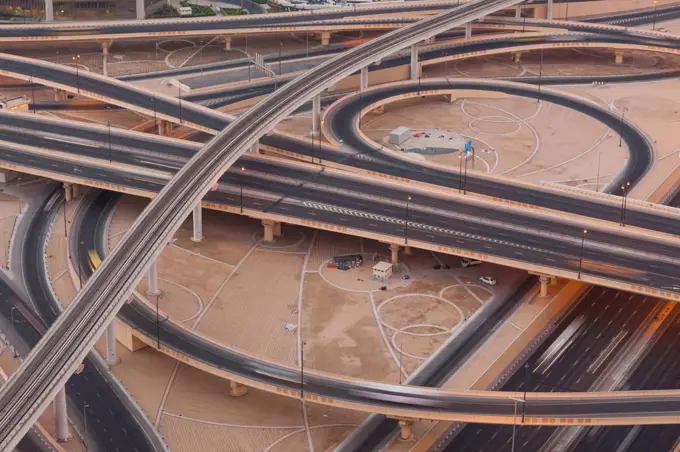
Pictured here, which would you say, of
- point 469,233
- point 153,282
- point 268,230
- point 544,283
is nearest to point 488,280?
point 469,233

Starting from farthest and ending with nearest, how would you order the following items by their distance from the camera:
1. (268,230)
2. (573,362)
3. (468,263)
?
(268,230)
(468,263)
(573,362)

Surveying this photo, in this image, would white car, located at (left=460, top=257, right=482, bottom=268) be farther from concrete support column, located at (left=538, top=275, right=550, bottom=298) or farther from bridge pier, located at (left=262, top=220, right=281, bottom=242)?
bridge pier, located at (left=262, top=220, right=281, bottom=242)

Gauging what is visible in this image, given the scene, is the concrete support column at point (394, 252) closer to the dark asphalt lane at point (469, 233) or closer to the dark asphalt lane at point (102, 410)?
the dark asphalt lane at point (469, 233)

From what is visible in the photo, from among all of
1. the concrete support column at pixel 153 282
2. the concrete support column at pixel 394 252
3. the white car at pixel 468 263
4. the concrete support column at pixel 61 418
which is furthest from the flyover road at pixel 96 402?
the white car at pixel 468 263

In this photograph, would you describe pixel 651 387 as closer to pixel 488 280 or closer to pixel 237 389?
pixel 488 280

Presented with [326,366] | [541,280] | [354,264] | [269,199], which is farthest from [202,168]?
[541,280]

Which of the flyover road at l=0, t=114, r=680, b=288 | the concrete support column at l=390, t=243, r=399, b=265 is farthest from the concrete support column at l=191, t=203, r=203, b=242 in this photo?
the concrete support column at l=390, t=243, r=399, b=265
